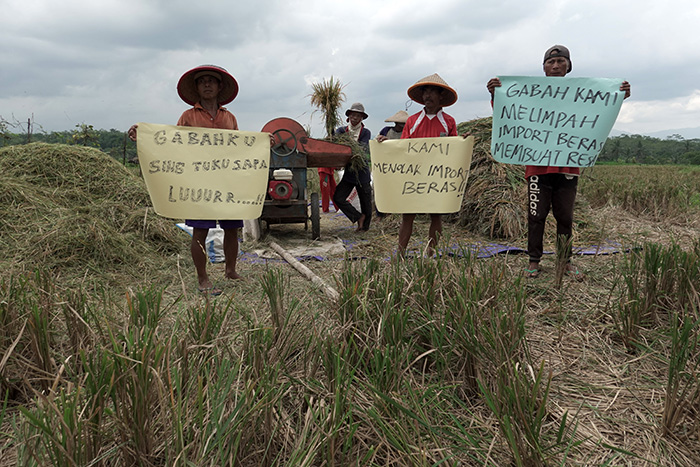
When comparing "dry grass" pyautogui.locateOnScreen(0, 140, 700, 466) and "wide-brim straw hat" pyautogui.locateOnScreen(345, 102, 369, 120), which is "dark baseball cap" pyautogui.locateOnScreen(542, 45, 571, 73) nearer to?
"dry grass" pyautogui.locateOnScreen(0, 140, 700, 466)

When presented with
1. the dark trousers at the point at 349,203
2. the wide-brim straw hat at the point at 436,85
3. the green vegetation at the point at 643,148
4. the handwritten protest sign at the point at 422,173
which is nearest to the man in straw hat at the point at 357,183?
the dark trousers at the point at 349,203

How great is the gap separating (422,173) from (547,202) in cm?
99

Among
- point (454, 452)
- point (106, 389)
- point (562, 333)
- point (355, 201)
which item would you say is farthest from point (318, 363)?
point (355, 201)

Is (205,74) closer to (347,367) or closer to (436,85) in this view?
(436,85)

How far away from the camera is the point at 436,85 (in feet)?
11.5

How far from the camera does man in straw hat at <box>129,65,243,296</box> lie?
3.02 meters

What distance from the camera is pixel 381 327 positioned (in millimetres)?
1572

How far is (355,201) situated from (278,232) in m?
1.70

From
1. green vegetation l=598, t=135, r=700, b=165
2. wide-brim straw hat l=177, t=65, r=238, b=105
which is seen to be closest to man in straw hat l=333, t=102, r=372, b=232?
wide-brim straw hat l=177, t=65, r=238, b=105

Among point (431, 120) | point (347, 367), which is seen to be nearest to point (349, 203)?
point (431, 120)

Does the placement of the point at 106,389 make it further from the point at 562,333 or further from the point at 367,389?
the point at 562,333

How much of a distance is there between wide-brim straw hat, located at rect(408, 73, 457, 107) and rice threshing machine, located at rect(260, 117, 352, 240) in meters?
1.72

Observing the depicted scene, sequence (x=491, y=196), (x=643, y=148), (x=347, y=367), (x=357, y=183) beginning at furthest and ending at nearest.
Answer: (x=643, y=148)
(x=357, y=183)
(x=491, y=196)
(x=347, y=367)

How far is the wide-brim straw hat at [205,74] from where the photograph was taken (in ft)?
9.80
